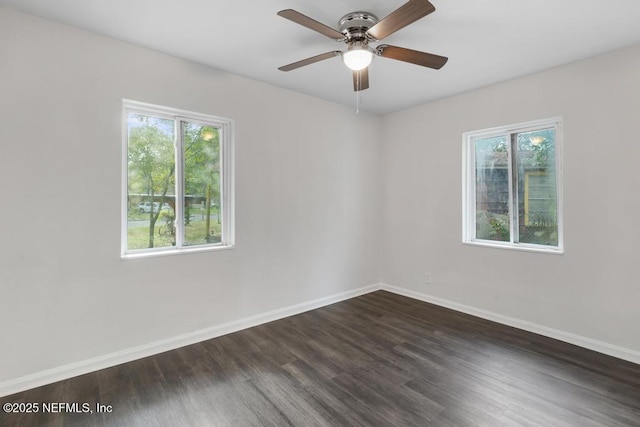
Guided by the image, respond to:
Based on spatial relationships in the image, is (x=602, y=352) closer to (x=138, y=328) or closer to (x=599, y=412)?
(x=599, y=412)

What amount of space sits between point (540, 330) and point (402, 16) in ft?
10.4

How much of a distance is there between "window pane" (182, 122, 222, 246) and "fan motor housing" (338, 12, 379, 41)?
1.66 metres

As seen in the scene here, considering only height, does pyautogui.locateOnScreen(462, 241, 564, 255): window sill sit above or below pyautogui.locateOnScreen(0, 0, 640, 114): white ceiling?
below

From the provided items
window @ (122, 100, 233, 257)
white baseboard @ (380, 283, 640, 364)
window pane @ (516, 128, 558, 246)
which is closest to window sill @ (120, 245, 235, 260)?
window @ (122, 100, 233, 257)

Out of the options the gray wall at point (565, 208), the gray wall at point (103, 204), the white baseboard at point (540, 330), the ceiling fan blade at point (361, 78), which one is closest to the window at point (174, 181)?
the gray wall at point (103, 204)

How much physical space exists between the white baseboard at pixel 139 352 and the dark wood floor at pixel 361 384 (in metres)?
0.07

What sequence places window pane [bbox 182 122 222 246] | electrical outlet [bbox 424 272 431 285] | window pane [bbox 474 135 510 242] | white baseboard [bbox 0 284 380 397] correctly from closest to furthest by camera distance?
white baseboard [bbox 0 284 380 397], window pane [bbox 182 122 222 246], window pane [bbox 474 135 510 242], electrical outlet [bbox 424 272 431 285]

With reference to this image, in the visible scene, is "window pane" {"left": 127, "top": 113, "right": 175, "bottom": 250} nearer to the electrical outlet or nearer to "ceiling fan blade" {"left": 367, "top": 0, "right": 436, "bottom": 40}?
"ceiling fan blade" {"left": 367, "top": 0, "right": 436, "bottom": 40}

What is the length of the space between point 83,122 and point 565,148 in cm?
420

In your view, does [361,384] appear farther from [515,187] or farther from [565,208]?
[515,187]

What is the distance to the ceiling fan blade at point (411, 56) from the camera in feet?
6.54

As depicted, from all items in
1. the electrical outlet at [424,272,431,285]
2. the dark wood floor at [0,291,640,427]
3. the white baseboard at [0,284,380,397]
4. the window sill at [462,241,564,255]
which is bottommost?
the dark wood floor at [0,291,640,427]

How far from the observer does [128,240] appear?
2553 mm

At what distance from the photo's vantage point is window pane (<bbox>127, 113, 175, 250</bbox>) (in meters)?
2.57
